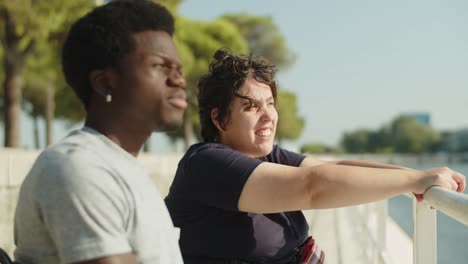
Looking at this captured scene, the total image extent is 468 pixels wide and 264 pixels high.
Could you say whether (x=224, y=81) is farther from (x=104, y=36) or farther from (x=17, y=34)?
(x=17, y=34)

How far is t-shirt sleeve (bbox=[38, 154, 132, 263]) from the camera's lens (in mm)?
1052

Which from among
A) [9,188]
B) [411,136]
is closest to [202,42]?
[9,188]

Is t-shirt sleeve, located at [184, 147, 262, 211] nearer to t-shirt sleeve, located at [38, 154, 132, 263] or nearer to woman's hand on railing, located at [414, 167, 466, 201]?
woman's hand on railing, located at [414, 167, 466, 201]

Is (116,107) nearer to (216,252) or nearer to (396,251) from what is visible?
(216,252)

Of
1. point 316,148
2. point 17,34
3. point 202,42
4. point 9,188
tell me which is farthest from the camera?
point 316,148

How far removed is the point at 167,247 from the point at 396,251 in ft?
10.9

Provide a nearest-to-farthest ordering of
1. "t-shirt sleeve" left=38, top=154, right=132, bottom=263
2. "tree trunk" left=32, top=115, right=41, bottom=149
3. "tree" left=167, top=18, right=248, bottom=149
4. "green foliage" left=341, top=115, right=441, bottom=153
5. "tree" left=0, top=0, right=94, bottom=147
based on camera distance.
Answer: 1. "t-shirt sleeve" left=38, top=154, right=132, bottom=263
2. "tree" left=0, top=0, right=94, bottom=147
3. "tree" left=167, top=18, right=248, bottom=149
4. "tree trunk" left=32, top=115, right=41, bottom=149
5. "green foliage" left=341, top=115, right=441, bottom=153

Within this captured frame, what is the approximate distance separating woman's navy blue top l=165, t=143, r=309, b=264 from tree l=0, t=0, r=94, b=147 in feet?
Result: 42.3

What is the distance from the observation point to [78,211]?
105 centimetres

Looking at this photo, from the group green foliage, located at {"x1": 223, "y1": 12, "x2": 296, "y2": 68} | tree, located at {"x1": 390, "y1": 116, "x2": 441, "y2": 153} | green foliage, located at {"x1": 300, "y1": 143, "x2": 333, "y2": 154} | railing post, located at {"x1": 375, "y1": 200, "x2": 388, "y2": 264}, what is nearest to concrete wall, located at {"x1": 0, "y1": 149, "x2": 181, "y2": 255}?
railing post, located at {"x1": 375, "y1": 200, "x2": 388, "y2": 264}

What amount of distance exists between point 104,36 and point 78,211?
40 cm

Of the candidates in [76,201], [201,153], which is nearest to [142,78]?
[76,201]

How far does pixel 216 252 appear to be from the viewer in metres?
1.87

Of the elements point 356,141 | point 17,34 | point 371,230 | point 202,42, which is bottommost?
point 371,230
